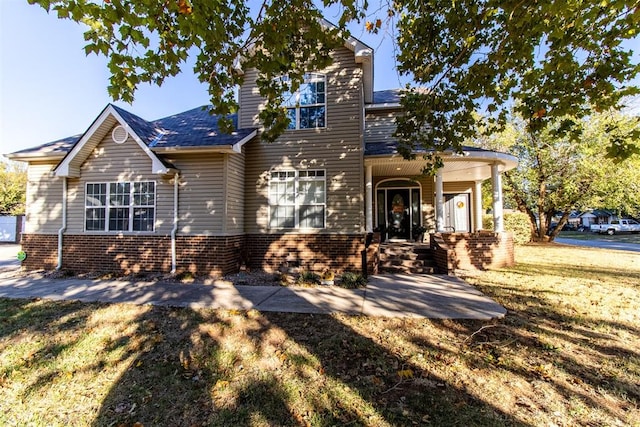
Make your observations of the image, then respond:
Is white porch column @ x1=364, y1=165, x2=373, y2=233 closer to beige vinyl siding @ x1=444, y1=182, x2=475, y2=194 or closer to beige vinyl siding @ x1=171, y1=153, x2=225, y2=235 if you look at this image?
beige vinyl siding @ x1=171, y1=153, x2=225, y2=235

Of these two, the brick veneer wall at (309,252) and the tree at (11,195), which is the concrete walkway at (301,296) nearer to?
the brick veneer wall at (309,252)

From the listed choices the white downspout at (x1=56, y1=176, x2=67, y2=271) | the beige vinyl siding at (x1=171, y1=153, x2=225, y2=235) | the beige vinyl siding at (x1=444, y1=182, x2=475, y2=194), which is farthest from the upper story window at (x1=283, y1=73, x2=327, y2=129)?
the beige vinyl siding at (x1=444, y1=182, x2=475, y2=194)

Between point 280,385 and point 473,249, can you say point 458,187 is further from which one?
point 280,385

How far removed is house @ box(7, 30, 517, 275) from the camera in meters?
9.06

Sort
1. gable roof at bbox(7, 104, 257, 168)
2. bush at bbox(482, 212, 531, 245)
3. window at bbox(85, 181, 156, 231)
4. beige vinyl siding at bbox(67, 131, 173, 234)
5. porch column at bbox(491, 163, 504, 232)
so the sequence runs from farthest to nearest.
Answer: bush at bbox(482, 212, 531, 245)
porch column at bbox(491, 163, 504, 232)
window at bbox(85, 181, 156, 231)
beige vinyl siding at bbox(67, 131, 173, 234)
gable roof at bbox(7, 104, 257, 168)

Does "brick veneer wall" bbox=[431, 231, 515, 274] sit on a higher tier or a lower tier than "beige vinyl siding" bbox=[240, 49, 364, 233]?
lower

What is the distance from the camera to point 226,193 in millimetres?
9000

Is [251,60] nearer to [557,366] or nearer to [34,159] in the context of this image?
[557,366]

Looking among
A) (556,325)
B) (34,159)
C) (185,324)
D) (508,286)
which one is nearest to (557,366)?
(556,325)

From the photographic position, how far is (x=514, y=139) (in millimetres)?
19141

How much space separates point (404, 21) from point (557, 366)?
6222 mm

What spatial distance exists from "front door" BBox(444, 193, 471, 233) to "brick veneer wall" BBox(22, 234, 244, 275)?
34.4 feet

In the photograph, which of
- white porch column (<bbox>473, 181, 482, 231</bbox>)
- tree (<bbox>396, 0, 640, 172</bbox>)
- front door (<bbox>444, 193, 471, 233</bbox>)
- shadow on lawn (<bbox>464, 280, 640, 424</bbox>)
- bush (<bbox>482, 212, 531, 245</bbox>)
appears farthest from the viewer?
bush (<bbox>482, 212, 531, 245</bbox>)

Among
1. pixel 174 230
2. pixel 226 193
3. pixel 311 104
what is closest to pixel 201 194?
pixel 226 193
